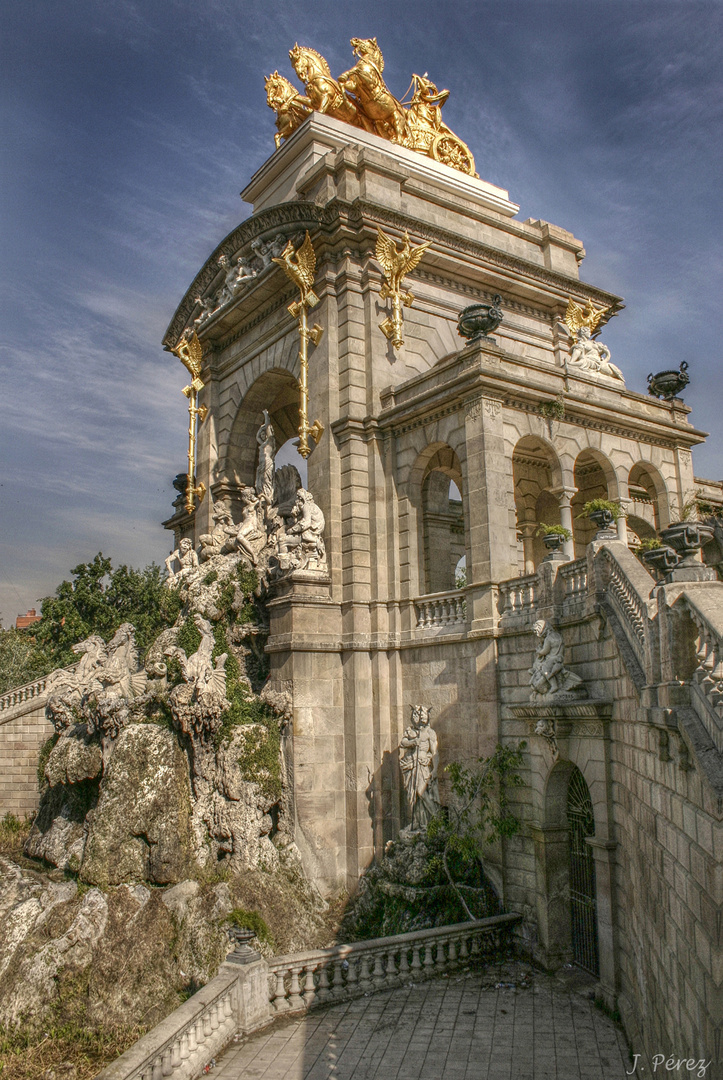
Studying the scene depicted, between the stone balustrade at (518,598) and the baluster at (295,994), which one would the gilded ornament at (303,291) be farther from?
the baluster at (295,994)

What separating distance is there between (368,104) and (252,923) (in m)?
21.8

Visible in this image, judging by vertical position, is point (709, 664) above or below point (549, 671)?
below

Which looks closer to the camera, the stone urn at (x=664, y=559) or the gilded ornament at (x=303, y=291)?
the stone urn at (x=664, y=559)

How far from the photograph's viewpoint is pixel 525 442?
64.8 feet

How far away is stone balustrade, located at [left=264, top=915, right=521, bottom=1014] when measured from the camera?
11672 mm

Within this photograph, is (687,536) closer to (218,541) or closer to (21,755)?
(218,541)

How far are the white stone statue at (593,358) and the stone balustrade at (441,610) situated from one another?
716cm

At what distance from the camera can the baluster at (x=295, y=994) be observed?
11570 millimetres

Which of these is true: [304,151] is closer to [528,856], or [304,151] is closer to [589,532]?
[589,532]

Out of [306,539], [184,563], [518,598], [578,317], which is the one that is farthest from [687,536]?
[578,317]

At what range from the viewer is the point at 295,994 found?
11625mm

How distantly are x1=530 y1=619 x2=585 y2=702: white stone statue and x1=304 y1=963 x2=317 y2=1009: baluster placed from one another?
203 inches

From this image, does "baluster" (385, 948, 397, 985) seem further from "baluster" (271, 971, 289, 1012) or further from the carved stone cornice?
the carved stone cornice

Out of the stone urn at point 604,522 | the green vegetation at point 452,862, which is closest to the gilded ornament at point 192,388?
the green vegetation at point 452,862
